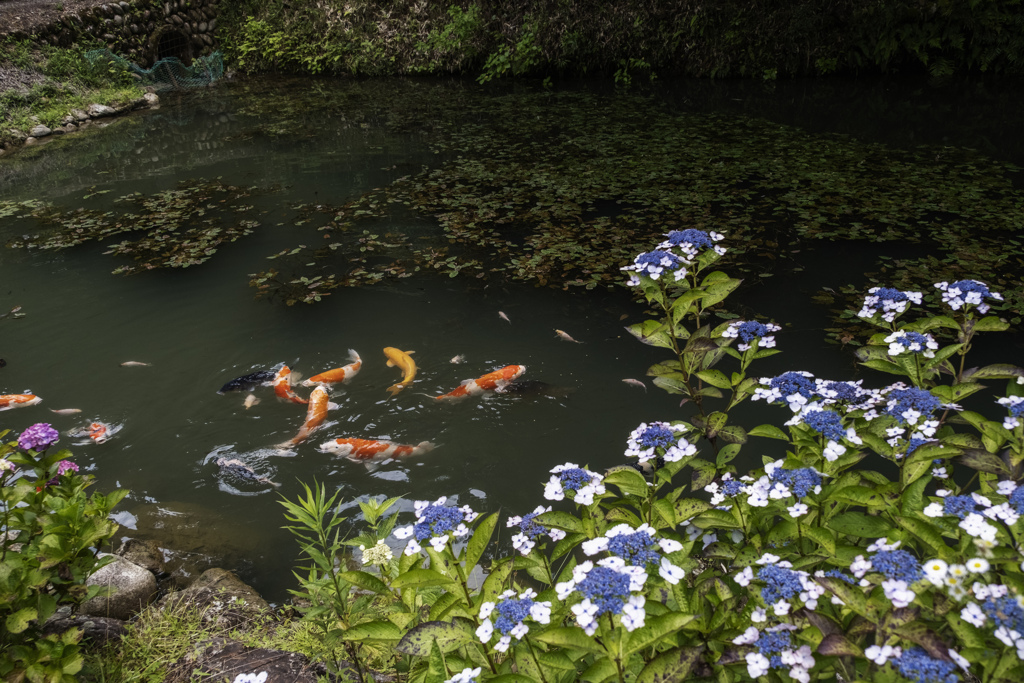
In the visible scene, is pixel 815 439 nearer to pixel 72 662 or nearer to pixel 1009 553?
pixel 1009 553

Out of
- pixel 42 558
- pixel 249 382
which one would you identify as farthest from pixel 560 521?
pixel 249 382

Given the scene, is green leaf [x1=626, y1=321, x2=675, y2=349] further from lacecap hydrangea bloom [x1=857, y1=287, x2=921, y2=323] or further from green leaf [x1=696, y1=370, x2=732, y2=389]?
lacecap hydrangea bloom [x1=857, y1=287, x2=921, y2=323]

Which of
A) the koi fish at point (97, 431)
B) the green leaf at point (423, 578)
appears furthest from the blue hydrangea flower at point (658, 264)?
the koi fish at point (97, 431)

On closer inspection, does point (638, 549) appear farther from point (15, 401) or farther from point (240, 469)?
point (15, 401)

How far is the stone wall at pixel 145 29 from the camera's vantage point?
13.9 m

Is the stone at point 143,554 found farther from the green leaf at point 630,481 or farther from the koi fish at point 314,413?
the green leaf at point 630,481

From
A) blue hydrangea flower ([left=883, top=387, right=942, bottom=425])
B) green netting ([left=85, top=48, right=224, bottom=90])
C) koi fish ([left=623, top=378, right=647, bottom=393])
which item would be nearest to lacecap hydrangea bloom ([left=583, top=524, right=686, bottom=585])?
blue hydrangea flower ([left=883, top=387, right=942, bottom=425])

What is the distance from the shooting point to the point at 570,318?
4.55 m

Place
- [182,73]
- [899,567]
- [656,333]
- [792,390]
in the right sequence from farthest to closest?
[182,73] < [656,333] < [792,390] < [899,567]

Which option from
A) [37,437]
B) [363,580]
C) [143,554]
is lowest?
[143,554]

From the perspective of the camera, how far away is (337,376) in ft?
13.5

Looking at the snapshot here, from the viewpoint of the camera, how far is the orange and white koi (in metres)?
3.97

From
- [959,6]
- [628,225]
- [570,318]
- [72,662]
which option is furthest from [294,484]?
[959,6]

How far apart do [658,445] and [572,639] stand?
0.52 meters
